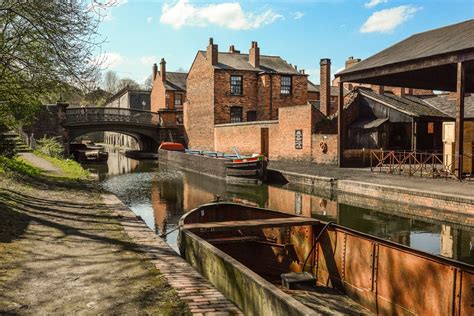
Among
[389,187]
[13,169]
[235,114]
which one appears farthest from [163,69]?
[389,187]

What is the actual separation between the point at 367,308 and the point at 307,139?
20031 millimetres

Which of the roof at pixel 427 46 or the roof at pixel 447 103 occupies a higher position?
the roof at pixel 427 46

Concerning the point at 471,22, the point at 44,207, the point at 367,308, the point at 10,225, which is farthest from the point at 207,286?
the point at 471,22

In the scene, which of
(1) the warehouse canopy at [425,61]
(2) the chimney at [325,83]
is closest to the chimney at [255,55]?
(2) the chimney at [325,83]

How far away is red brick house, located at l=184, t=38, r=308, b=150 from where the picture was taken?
121ft

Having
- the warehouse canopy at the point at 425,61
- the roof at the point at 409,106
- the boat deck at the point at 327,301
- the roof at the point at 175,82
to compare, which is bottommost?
the boat deck at the point at 327,301

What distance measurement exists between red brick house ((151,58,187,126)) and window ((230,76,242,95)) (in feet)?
28.8

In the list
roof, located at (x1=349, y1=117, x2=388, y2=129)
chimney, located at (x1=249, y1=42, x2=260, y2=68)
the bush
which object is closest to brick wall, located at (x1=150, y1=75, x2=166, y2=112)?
chimney, located at (x1=249, y1=42, x2=260, y2=68)

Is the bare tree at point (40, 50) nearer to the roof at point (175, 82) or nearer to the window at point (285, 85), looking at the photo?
the window at point (285, 85)

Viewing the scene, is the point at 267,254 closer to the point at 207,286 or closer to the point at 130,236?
the point at 130,236

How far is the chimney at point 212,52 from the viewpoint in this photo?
3619cm

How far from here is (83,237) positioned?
300 inches

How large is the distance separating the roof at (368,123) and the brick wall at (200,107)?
14.2 m

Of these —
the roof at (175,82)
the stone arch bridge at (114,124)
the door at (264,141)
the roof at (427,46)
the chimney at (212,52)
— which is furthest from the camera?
the roof at (175,82)
